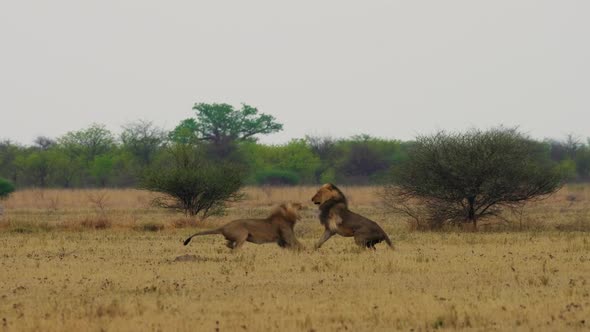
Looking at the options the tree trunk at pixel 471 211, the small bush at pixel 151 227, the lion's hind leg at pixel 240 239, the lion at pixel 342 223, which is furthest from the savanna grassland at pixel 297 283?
the tree trunk at pixel 471 211

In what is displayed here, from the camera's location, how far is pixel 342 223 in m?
19.9

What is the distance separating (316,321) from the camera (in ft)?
35.5

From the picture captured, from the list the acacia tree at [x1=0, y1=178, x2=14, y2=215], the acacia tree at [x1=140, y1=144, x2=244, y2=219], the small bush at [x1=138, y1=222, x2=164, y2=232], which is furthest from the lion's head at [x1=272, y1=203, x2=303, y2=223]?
the acacia tree at [x1=0, y1=178, x2=14, y2=215]

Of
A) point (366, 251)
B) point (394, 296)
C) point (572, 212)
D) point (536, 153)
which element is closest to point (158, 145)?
point (572, 212)

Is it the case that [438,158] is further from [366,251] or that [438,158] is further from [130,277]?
[130,277]

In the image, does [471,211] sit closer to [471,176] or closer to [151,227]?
[471,176]

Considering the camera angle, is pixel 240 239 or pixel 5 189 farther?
pixel 5 189

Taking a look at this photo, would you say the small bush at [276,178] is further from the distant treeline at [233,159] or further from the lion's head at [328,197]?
the lion's head at [328,197]

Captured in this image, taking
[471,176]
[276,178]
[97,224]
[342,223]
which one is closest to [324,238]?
[342,223]

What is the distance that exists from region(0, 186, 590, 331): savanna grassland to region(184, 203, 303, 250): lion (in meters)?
0.28

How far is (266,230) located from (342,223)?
5.21 ft

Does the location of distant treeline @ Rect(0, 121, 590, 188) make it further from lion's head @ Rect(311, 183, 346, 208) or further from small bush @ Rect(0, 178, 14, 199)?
lion's head @ Rect(311, 183, 346, 208)

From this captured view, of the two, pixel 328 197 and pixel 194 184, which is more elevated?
pixel 194 184

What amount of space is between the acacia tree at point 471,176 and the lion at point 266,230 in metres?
9.04
